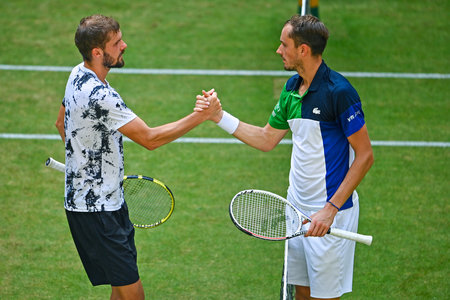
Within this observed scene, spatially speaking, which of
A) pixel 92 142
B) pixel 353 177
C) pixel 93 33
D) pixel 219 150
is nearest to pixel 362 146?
pixel 353 177

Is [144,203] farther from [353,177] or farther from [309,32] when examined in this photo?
[309,32]

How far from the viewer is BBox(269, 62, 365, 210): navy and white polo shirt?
446 cm

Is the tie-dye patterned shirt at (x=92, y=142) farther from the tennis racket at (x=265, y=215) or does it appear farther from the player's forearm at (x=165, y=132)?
the tennis racket at (x=265, y=215)

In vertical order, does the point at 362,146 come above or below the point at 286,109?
below

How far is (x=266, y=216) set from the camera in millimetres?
4891

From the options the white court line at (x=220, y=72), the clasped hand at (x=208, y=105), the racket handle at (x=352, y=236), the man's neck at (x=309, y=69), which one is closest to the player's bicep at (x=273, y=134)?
the clasped hand at (x=208, y=105)

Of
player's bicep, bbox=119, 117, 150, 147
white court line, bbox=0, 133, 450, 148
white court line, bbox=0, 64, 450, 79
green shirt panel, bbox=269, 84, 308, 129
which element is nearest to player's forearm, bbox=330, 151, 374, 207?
green shirt panel, bbox=269, 84, 308, 129

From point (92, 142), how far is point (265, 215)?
53.3 inches

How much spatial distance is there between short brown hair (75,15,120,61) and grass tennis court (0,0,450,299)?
2484 millimetres

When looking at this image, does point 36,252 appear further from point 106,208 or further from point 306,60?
point 306,60

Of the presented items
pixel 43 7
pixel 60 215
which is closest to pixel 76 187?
pixel 60 215

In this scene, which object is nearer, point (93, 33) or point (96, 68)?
point (93, 33)

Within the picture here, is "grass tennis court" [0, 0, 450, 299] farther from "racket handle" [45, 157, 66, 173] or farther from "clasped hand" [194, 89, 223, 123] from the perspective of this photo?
"clasped hand" [194, 89, 223, 123]

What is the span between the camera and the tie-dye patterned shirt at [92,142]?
4441mm
